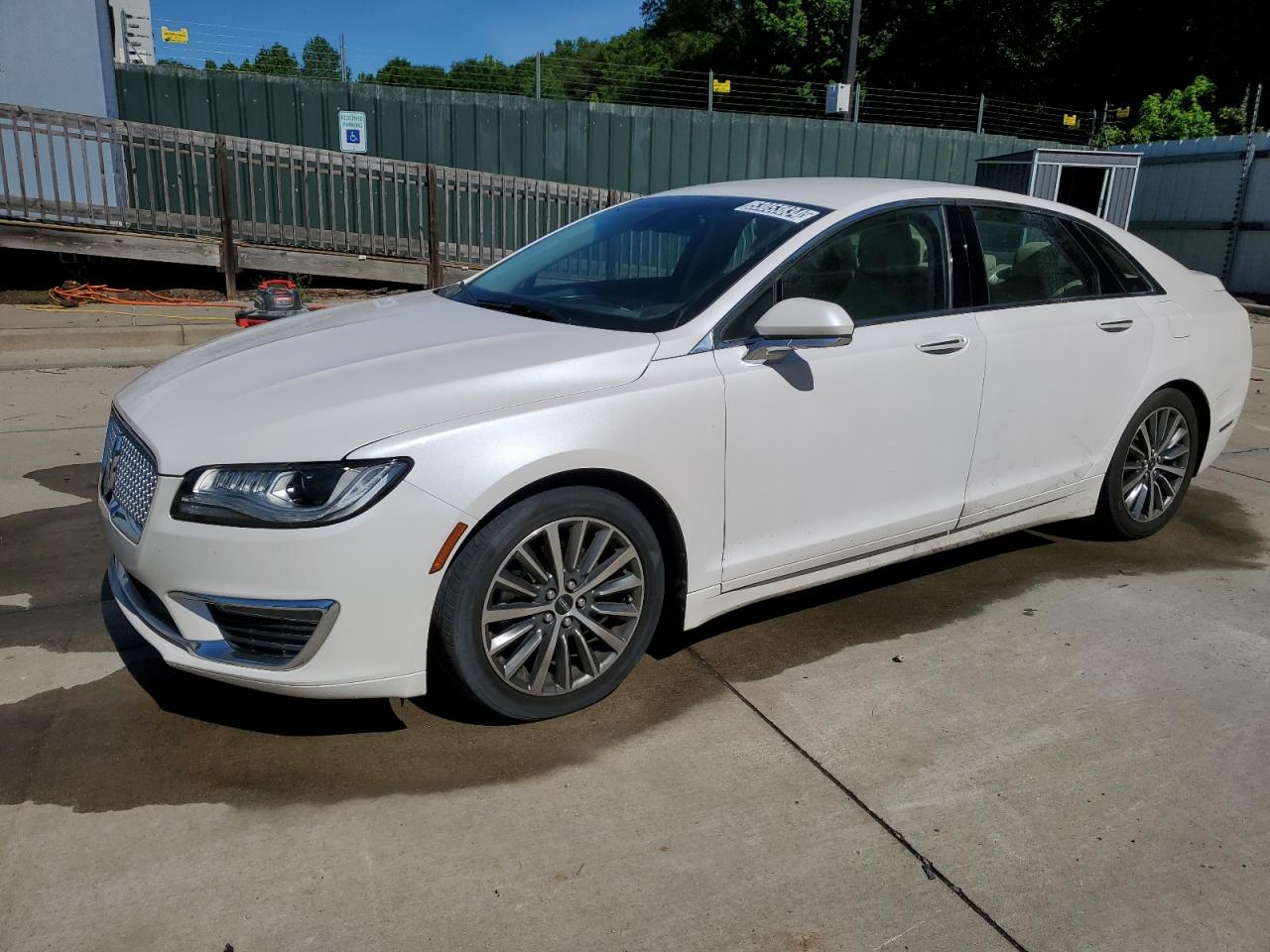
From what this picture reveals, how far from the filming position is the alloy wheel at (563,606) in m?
3.01

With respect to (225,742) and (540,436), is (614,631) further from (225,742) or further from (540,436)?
(225,742)

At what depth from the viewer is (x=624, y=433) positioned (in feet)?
10.1

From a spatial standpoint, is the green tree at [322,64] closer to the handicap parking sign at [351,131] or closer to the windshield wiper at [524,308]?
the handicap parking sign at [351,131]

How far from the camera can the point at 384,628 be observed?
9.21 feet

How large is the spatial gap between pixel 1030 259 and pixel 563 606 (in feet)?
8.25

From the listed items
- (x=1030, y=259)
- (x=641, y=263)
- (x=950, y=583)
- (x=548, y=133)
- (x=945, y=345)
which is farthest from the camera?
(x=548, y=133)

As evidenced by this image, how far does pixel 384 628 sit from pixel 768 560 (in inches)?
52.6

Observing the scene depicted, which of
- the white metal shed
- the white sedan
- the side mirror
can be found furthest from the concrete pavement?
the white metal shed

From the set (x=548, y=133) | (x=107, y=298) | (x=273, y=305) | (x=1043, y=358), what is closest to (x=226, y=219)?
(x=107, y=298)

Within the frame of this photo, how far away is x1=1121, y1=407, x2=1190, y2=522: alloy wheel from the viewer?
4730 millimetres

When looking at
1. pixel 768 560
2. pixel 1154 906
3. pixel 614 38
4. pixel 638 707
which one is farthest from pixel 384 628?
pixel 614 38

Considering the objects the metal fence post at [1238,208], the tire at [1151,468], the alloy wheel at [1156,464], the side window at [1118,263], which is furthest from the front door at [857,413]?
the metal fence post at [1238,208]

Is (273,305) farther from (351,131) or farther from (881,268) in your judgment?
(351,131)

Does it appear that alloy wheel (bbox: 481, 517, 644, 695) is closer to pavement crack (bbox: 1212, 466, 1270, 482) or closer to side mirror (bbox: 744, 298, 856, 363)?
side mirror (bbox: 744, 298, 856, 363)
